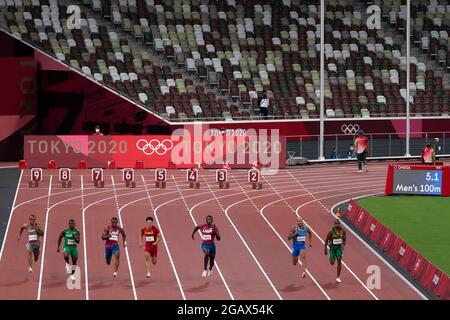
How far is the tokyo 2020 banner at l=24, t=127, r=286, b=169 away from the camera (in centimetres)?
5141

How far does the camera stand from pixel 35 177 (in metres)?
46.6

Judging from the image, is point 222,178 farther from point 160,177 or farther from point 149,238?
point 149,238

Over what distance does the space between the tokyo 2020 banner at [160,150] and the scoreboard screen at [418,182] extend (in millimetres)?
6776

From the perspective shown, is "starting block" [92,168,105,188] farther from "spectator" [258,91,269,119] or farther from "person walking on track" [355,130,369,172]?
"spectator" [258,91,269,119]

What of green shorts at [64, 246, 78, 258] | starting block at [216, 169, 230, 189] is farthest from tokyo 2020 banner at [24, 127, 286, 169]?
green shorts at [64, 246, 78, 258]

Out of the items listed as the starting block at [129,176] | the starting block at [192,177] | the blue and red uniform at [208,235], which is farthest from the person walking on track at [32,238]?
the starting block at [192,177]

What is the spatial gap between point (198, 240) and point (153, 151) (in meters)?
14.6

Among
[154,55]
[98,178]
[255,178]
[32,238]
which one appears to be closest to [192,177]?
[255,178]

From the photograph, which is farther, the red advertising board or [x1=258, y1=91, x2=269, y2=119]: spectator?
[x1=258, y1=91, x2=269, y2=119]: spectator

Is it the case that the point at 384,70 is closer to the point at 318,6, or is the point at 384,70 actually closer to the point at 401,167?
the point at 318,6

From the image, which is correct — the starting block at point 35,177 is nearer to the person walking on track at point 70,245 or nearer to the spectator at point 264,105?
the spectator at point 264,105

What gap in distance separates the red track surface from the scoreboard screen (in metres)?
1.65

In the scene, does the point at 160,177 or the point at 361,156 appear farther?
the point at 361,156
